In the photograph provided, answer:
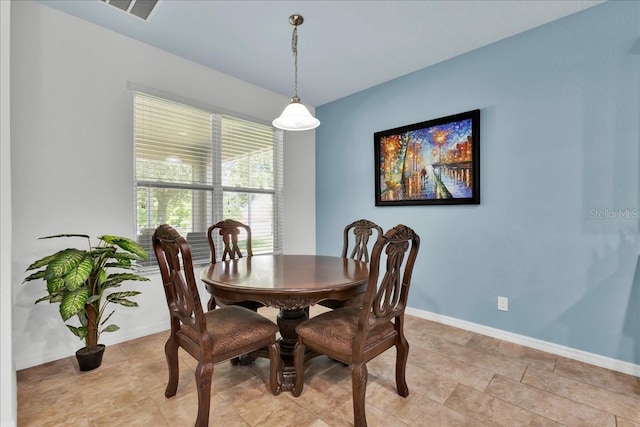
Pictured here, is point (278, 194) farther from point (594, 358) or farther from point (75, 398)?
A: point (594, 358)

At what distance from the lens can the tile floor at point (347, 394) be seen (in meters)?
1.69

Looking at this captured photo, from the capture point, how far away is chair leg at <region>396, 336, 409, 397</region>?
1.84 m

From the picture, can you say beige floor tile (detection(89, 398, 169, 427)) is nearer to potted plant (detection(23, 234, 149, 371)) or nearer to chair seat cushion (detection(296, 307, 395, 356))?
potted plant (detection(23, 234, 149, 371))

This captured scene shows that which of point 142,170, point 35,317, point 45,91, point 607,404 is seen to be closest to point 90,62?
point 45,91

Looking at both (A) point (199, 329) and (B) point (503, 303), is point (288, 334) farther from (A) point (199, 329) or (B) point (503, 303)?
(B) point (503, 303)

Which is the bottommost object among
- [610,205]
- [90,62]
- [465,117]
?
[610,205]

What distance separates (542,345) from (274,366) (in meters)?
2.23

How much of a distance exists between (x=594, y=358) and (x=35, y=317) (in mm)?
4190

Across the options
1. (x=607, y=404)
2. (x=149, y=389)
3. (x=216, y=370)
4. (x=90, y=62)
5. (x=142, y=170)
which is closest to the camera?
(x=607, y=404)

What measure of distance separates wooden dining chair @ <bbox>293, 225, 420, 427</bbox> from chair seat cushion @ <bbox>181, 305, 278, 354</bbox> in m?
0.24

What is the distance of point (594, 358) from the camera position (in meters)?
2.30

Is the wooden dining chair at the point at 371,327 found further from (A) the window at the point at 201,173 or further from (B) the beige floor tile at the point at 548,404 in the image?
(A) the window at the point at 201,173

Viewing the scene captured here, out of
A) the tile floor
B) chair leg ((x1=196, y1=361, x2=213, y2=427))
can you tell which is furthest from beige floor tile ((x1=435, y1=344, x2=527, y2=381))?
chair leg ((x1=196, y1=361, x2=213, y2=427))

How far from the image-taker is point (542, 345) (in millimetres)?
2527
